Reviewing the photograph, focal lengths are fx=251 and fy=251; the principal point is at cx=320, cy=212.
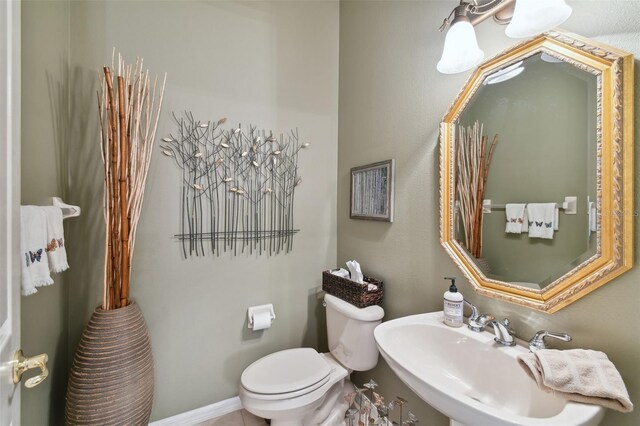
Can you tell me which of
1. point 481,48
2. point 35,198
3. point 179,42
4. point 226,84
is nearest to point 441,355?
point 481,48

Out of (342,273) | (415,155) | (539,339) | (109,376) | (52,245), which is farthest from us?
(342,273)

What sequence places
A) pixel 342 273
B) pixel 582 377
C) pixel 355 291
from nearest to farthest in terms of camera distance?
1. pixel 582 377
2. pixel 355 291
3. pixel 342 273

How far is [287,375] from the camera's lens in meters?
1.39

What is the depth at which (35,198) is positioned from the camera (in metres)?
1.00

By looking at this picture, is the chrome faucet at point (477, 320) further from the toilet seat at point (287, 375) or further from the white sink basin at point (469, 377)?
A: the toilet seat at point (287, 375)

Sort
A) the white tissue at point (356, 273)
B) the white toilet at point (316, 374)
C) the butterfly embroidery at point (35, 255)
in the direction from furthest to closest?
the white tissue at point (356, 273)
the white toilet at point (316, 374)
the butterfly embroidery at point (35, 255)

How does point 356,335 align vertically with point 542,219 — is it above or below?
below

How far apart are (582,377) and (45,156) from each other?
6.62 ft

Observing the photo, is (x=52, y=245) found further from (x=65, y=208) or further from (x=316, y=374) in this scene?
(x=316, y=374)

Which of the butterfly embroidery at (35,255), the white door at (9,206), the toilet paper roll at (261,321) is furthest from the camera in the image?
the toilet paper roll at (261,321)

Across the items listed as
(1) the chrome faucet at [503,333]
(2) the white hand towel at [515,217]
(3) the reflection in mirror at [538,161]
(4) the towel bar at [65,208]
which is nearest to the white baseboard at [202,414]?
(4) the towel bar at [65,208]

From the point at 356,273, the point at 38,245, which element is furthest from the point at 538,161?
the point at 38,245

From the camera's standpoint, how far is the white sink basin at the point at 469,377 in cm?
61

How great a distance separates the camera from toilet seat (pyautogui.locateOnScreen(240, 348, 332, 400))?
1.25 meters
